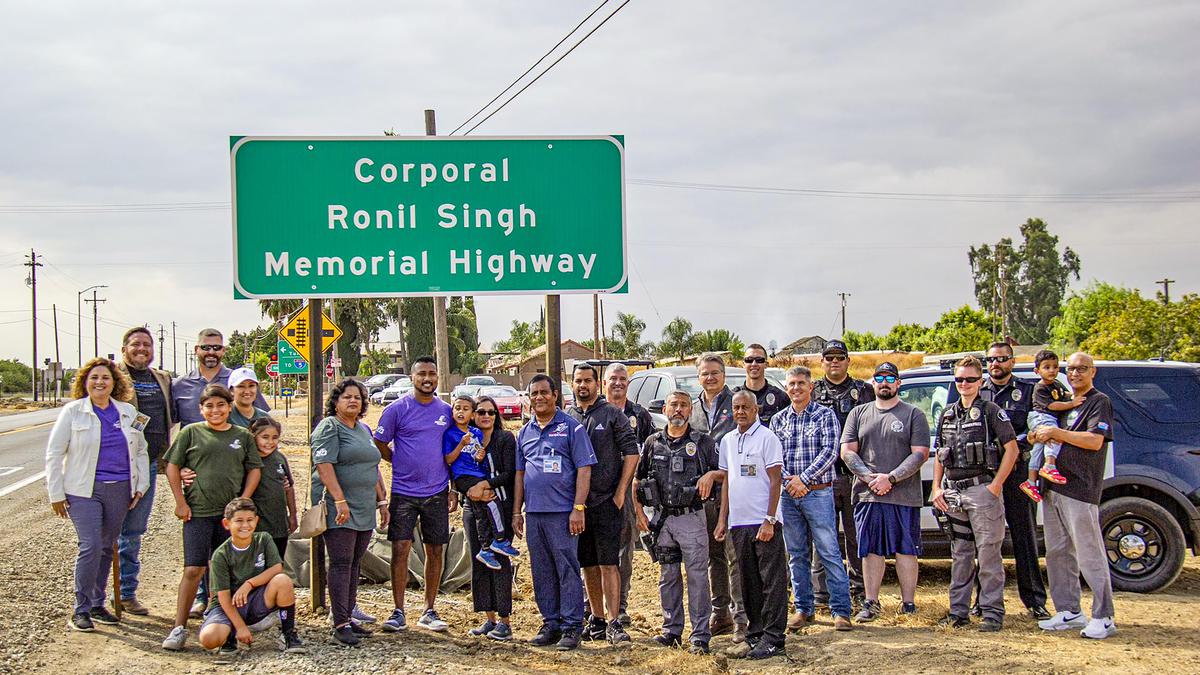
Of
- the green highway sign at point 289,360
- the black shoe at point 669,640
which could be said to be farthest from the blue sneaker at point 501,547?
the green highway sign at point 289,360

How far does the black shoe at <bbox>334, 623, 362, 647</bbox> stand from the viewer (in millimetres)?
6676

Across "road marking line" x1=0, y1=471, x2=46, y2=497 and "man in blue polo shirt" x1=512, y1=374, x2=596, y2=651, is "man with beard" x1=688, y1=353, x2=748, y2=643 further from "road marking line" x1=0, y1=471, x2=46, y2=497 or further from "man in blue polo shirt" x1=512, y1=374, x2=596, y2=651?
"road marking line" x1=0, y1=471, x2=46, y2=497

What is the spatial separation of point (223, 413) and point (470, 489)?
5.89ft

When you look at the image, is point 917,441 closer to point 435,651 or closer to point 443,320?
point 435,651

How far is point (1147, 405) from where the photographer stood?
8.41m

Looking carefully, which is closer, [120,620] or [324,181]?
[120,620]

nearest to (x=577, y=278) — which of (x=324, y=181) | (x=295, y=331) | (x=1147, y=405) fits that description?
(x=324, y=181)

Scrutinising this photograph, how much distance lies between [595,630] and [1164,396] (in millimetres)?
5276

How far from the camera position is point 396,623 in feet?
23.3

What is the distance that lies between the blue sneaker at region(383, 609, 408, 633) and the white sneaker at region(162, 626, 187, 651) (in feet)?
4.42

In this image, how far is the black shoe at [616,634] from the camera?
6977 millimetres

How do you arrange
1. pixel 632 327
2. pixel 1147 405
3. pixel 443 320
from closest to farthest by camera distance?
pixel 1147 405, pixel 443 320, pixel 632 327

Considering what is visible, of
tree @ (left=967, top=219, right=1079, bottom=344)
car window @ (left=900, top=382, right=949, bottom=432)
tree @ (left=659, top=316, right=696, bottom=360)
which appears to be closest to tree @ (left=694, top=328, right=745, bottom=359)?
tree @ (left=659, top=316, right=696, bottom=360)

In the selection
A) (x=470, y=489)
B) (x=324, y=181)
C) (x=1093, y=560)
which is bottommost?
(x=1093, y=560)
